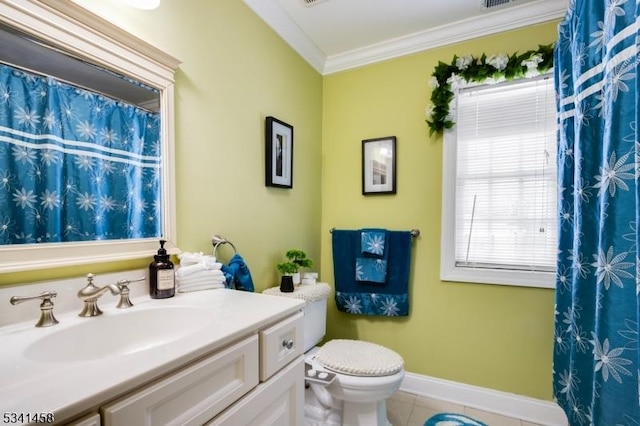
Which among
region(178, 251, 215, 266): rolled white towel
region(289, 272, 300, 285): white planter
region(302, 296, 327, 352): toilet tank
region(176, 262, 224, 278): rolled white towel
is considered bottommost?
region(302, 296, 327, 352): toilet tank

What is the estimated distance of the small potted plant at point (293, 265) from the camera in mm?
1660

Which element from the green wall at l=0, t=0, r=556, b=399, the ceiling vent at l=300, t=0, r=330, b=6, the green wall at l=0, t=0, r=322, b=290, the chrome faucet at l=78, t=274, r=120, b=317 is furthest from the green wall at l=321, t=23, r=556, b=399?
the chrome faucet at l=78, t=274, r=120, b=317

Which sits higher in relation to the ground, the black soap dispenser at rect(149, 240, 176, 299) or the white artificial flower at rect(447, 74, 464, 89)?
the white artificial flower at rect(447, 74, 464, 89)

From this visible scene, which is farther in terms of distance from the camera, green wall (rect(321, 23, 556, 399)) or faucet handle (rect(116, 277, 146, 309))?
green wall (rect(321, 23, 556, 399))

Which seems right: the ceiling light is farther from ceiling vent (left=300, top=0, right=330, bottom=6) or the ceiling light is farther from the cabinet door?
the cabinet door

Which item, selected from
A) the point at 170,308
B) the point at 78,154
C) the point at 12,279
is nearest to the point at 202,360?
the point at 170,308

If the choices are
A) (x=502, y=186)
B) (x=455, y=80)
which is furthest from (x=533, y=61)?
(x=502, y=186)

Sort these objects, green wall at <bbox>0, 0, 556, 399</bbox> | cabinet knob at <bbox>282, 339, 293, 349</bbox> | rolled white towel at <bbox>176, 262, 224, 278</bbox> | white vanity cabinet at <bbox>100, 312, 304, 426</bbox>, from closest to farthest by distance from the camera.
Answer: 1. white vanity cabinet at <bbox>100, 312, 304, 426</bbox>
2. cabinet knob at <bbox>282, 339, 293, 349</bbox>
3. rolled white towel at <bbox>176, 262, 224, 278</bbox>
4. green wall at <bbox>0, 0, 556, 399</bbox>

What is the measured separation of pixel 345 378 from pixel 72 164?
4.37 feet

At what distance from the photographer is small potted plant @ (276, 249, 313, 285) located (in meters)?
1.66

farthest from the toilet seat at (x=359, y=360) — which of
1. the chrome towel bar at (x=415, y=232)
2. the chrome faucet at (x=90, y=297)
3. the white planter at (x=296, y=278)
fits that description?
the chrome faucet at (x=90, y=297)

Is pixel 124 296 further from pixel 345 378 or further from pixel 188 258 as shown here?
pixel 345 378

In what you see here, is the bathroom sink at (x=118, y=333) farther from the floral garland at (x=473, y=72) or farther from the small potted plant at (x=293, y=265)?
the floral garland at (x=473, y=72)

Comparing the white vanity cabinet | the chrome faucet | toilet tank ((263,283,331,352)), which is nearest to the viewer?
the white vanity cabinet
